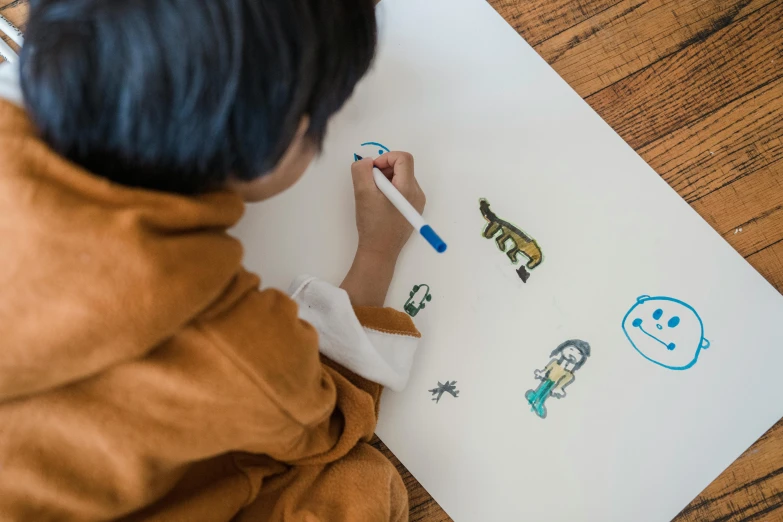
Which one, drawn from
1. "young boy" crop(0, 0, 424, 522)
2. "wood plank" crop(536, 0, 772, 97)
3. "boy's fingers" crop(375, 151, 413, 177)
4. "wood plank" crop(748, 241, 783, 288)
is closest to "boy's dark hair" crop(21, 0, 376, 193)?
"young boy" crop(0, 0, 424, 522)

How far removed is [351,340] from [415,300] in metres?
0.08

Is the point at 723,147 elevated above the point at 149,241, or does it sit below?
above

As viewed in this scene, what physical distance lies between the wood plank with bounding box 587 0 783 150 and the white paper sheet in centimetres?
3

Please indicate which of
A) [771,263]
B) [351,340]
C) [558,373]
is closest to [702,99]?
[771,263]

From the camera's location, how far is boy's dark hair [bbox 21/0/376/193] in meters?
0.29

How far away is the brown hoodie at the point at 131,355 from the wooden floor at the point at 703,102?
0.18 m

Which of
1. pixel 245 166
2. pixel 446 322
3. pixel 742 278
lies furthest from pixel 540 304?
pixel 245 166

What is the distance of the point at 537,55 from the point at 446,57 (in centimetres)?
9

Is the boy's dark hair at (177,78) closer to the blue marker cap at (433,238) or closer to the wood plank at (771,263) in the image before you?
the blue marker cap at (433,238)

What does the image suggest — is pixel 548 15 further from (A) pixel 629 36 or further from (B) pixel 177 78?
(B) pixel 177 78

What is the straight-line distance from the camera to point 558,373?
51cm

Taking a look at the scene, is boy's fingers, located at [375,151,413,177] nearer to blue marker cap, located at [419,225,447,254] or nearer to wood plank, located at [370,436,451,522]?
blue marker cap, located at [419,225,447,254]

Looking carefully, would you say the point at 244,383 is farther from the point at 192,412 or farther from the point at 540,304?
the point at 540,304

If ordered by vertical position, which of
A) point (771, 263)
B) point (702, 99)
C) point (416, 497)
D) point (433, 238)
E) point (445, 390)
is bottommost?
point (416, 497)
